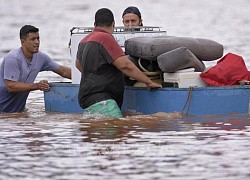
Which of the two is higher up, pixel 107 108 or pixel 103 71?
pixel 103 71

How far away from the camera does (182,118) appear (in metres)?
12.5

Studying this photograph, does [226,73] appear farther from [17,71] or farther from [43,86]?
[17,71]

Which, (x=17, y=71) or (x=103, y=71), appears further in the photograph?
(x=17, y=71)

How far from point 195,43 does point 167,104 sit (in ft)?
2.73

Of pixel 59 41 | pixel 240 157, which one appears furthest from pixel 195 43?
pixel 59 41

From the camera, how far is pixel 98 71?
41.0 ft

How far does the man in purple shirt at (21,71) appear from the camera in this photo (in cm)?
1325

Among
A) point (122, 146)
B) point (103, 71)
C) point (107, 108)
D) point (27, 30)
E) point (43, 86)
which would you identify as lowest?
point (122, 146)

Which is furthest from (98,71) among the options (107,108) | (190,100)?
(190,100)

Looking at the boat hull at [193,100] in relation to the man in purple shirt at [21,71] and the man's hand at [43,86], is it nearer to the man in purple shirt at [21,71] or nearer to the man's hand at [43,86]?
the man's hand at [43,86]

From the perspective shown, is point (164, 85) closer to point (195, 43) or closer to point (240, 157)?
point (195, 43)

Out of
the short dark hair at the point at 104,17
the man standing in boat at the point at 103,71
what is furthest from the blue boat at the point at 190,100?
the short dark hair at the point at 104,17

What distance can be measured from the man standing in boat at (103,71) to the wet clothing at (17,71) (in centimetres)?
102

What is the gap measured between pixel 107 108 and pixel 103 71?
434mm
